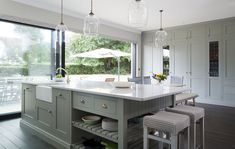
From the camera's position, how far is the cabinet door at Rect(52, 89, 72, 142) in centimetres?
237

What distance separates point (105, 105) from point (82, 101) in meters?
0.41

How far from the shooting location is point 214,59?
544 centimetres

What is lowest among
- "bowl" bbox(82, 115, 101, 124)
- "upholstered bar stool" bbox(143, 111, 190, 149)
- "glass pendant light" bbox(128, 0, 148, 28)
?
"bowl" bbox(82, 115, 101, 124)

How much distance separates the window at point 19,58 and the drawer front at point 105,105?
297cm

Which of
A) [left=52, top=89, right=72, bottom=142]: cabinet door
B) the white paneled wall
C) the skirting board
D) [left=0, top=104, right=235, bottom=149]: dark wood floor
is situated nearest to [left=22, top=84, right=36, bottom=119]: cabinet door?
the skirting board

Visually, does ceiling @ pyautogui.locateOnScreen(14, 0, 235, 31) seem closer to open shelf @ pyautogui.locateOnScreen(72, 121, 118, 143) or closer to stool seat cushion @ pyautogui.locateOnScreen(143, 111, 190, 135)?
open shelf @ pyautogui.locateOnScreen(72, 121, 118, 143)

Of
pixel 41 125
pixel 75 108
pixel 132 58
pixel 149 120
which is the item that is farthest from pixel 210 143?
pixel 132 58

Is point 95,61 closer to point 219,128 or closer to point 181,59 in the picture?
point 181,59

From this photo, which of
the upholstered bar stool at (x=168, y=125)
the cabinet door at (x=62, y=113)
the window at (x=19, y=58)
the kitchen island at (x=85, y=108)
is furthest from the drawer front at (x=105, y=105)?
the window at (x=19, y=58)

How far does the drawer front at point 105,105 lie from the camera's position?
6.04 ft

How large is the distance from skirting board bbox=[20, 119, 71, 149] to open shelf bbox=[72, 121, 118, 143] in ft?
1.09

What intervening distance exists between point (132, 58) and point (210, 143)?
4.91 metres

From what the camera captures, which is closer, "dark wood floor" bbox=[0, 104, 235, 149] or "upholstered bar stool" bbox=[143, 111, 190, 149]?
"upholstered bar stool" bbox=[143, 111, 190, 149]

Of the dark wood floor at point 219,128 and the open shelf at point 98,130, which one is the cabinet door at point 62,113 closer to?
the open shelf at point 98,130
